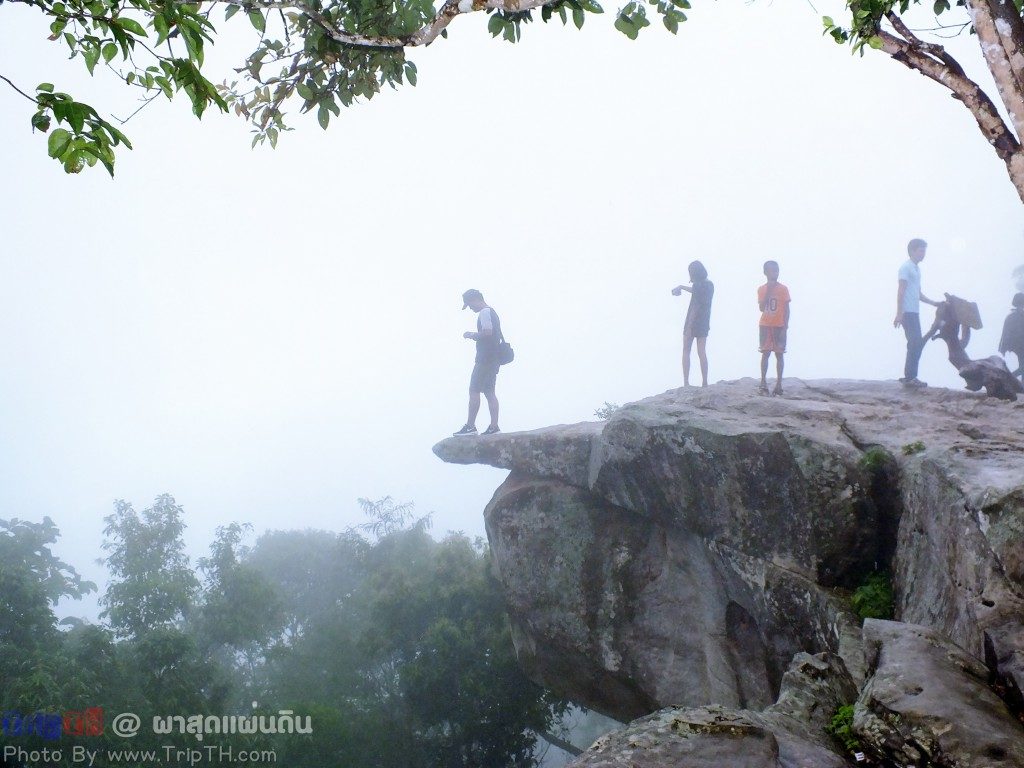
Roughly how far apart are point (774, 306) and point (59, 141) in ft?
38.1

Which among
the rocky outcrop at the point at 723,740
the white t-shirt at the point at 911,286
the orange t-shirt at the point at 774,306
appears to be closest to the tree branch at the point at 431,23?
the rocky outcrop at the point at 723,740

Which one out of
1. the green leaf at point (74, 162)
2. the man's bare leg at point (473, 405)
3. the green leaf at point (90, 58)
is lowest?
the man's bare leg at point (473, 405)

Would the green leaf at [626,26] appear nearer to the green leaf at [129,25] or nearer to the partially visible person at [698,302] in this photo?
the green leaf at [129,25]

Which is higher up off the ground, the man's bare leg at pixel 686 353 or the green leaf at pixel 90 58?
the green leaf at pixel 90 58

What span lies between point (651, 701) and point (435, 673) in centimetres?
850

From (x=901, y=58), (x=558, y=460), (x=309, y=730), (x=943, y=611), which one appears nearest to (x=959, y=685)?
(x=943, y=611)

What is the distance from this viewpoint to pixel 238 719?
17.4 m

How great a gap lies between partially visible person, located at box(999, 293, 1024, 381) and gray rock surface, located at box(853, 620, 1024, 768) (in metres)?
13.6

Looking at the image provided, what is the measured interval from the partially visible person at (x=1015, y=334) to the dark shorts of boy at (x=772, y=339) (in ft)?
24.1

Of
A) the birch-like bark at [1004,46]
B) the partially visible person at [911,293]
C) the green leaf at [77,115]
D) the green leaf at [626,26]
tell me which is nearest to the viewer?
the green leaf at [77,115]

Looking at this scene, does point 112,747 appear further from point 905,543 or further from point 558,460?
point 905,543

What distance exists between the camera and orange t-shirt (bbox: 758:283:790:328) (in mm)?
12141

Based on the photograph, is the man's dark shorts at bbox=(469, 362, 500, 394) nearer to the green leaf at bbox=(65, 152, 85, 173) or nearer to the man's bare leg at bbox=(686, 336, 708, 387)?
the man's bare leg at bbox=(686, 336, 708, 387)

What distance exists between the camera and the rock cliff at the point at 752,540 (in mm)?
5918
